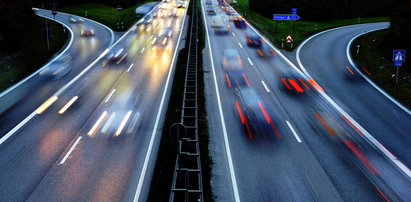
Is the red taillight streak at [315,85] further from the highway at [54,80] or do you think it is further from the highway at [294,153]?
the highway at [54,80]

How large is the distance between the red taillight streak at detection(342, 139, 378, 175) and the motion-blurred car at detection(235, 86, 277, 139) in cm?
343

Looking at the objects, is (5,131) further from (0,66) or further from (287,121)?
(287,121)

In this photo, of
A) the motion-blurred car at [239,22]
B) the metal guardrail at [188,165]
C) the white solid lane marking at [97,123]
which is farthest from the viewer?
the motion-blurred car at [239,22]

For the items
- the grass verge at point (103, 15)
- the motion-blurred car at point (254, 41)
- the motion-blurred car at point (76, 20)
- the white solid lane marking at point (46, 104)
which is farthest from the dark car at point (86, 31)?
the white solid lane marking at point (46, 104)

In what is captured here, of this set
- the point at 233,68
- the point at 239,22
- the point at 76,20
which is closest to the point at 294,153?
the point at 233,68

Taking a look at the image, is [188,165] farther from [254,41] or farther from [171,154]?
[254,41]

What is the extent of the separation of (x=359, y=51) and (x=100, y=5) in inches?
2064

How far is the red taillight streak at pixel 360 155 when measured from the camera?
41.5ft

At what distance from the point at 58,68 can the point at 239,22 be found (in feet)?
108

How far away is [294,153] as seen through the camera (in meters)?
13.7

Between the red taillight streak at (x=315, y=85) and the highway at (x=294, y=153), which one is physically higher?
the red taillight streak at (x=315, y=85)

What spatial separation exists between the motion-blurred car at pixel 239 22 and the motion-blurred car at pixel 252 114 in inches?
1139

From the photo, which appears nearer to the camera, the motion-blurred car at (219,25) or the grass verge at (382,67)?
the grass verge at (382,67)

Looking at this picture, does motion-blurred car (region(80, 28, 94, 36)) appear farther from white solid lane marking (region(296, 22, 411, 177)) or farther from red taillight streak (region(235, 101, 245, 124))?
white solid lane marking (region(296, 22, 411, 177))
